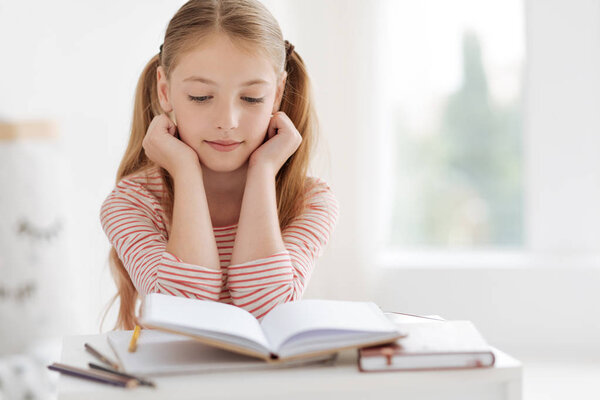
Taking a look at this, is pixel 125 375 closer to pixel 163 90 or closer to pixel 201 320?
pixel 201 320

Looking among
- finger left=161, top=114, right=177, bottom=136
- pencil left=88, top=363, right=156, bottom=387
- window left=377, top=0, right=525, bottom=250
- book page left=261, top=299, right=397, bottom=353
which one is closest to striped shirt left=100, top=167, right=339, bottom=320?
finger left=161, top=114, right=177, bottom=136

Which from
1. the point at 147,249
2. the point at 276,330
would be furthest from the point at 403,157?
A: the point at 276,330

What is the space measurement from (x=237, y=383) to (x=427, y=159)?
2607 mm

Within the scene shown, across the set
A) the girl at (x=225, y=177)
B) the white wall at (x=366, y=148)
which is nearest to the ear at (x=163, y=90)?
the girl at (x=225, y=177)

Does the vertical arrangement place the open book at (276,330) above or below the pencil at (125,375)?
above

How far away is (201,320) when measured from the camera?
0.78 metres

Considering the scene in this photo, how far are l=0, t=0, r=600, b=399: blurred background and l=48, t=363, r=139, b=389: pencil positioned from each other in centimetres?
182

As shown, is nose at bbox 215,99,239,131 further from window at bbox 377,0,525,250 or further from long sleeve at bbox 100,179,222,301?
window at bbox 377,0,525,250

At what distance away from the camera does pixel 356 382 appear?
745 millimetres

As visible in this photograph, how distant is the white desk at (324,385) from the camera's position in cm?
72

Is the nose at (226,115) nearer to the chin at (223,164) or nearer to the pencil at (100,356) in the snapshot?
the chin at (223,164)

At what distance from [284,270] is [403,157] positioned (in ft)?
7.11

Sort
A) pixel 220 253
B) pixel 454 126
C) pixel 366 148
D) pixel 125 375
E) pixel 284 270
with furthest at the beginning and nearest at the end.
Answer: pixel 454 126
pixel 366 148
pixel 220 253
pixel 284 270
pixel 125 375

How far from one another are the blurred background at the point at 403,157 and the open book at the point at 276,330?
1.79 meters
